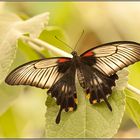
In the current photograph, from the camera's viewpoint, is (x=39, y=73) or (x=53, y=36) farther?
(x=53, y=36)

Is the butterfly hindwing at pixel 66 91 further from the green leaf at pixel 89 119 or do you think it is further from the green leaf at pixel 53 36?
the green leaf at pixel 53 36

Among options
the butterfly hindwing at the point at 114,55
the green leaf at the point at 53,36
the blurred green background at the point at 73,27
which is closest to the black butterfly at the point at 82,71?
A: the butterfly hindwing at the point at 114,55

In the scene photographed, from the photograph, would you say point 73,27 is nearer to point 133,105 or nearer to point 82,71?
point 82,71

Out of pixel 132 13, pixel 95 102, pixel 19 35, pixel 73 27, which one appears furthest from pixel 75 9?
pixel 95 102

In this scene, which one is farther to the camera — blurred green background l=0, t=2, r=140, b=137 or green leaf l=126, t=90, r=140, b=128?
blurred green background l=0, t=2, r=140, b=137

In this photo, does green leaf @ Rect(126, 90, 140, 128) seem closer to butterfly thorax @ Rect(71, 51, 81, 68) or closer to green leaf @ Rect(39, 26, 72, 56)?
butterfly thorax @ Rect(71, 51, 81, 68)

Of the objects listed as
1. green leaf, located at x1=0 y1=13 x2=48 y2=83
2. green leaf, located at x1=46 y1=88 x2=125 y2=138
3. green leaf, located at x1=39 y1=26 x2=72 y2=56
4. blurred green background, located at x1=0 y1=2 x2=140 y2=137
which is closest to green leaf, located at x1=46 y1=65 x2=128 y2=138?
green leaf, located at x1=46 y1=88 x2=125 y2=138

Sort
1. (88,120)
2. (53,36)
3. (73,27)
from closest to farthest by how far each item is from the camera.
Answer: (88,120) → (53,36) → (73,27)

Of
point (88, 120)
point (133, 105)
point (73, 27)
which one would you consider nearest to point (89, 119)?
point (88, 120)
